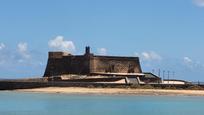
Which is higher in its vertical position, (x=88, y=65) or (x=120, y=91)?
(x=88, y=65)

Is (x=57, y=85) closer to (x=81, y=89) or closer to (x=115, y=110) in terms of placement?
(x=81, y=89)

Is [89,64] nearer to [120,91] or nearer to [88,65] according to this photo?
[88,65]

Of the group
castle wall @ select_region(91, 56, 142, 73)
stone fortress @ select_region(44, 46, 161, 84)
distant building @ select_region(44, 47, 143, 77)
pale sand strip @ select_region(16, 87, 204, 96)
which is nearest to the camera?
pale sand strip @ select_region(16, 87, 204, 96)

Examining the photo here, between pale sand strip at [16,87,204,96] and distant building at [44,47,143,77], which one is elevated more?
distant building at [44,47,143,77]

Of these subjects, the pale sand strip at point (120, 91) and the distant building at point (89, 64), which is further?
the distant building at point (89, 64)

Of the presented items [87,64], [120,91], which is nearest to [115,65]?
[87,64]

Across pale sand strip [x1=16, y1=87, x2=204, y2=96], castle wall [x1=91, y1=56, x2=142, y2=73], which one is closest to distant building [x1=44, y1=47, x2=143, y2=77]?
castle wall [x1=91, y1=56, x2=142, y2=73]

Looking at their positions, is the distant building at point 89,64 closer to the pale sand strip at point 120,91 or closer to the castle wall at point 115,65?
the castle wall at point 115,65

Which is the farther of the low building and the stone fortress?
the low building

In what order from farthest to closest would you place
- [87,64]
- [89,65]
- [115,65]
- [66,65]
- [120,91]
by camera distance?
1. [115,65]
2. [66,65]
3. [87,64]
4. [89,65]
5. [120,91]

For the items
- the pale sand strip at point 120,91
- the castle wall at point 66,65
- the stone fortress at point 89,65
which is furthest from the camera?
the castle wall at point 66,65

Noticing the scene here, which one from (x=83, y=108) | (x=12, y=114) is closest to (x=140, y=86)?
(x=83, y=108)

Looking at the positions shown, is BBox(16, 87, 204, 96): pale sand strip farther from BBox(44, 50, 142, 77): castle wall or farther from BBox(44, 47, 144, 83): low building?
BBox(44, 50, 142, 77): castle wall

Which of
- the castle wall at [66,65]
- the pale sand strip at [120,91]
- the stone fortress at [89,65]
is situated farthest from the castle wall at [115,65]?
the pale sand strip at [120,91]
